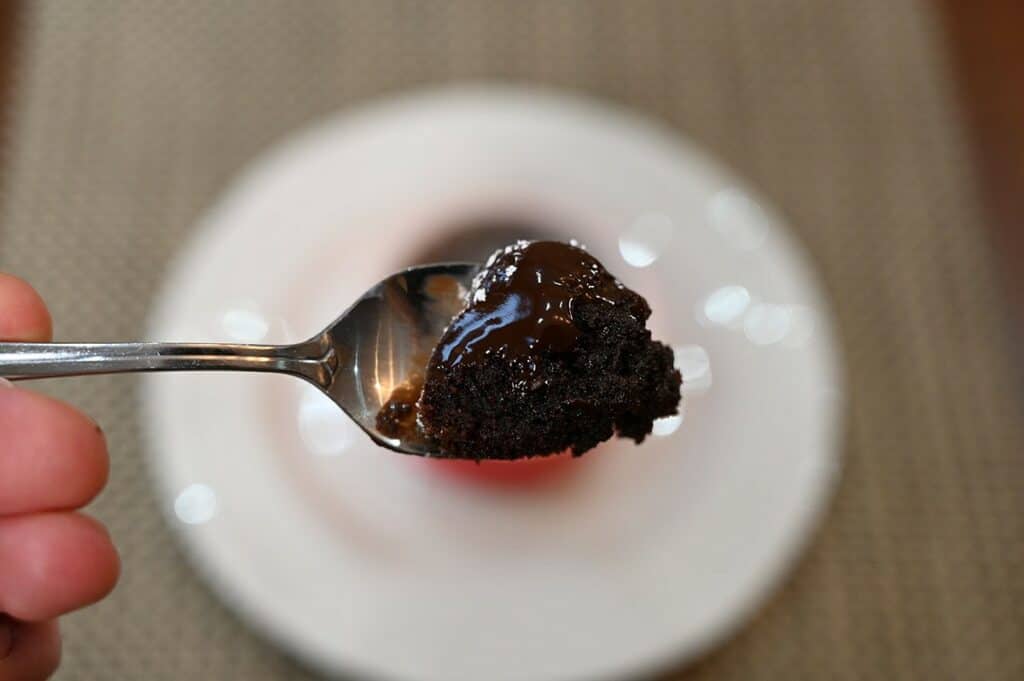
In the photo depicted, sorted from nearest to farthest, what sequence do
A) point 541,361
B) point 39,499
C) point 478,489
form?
1. point 541,361
2. point 39,499
3. point 478,489

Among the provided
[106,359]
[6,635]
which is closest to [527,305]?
[106,359]

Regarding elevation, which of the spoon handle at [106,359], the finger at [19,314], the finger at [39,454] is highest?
the finger at [19,314]

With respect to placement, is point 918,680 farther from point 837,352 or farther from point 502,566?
point 502,566

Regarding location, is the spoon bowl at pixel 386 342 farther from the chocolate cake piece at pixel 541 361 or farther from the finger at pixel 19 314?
the finger at pixel 19 314

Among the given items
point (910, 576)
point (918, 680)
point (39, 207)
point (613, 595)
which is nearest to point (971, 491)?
point (910, 576)

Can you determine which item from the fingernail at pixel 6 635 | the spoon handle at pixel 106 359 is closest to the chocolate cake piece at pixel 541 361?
the spoon handle at pixel 106 359

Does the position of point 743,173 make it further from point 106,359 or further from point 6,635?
point 6,635
